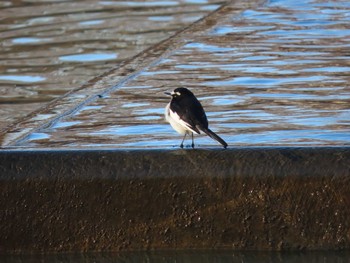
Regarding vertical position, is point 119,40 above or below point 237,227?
below

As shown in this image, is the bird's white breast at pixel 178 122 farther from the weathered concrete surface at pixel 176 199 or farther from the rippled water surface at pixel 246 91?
the rippled water surface at pixel 246 91

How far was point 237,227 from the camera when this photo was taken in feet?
22.1

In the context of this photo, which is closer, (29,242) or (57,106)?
(29,242)

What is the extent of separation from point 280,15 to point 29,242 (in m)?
7.49

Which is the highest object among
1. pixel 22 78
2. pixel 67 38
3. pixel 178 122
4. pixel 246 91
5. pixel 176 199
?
pixel 178 122

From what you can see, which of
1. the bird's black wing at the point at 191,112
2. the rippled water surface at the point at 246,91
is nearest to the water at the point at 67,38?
the rippled water surface at the point at 246,91

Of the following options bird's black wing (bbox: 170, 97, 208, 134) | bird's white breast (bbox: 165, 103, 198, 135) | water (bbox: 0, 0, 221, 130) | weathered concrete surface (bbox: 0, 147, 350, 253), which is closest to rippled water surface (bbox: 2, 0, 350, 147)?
bird's white breast (bbox: 165, 103, 198, 135)

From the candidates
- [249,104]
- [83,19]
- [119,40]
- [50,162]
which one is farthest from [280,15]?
[50,162]

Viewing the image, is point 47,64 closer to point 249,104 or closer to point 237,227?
point 249,104

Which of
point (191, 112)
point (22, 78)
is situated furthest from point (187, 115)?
point (22, 78)

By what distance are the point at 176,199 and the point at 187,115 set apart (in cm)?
49

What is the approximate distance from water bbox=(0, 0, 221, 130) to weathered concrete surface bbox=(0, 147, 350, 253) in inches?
155

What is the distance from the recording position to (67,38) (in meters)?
14.9

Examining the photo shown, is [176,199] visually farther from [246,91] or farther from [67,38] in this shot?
[67,38]
